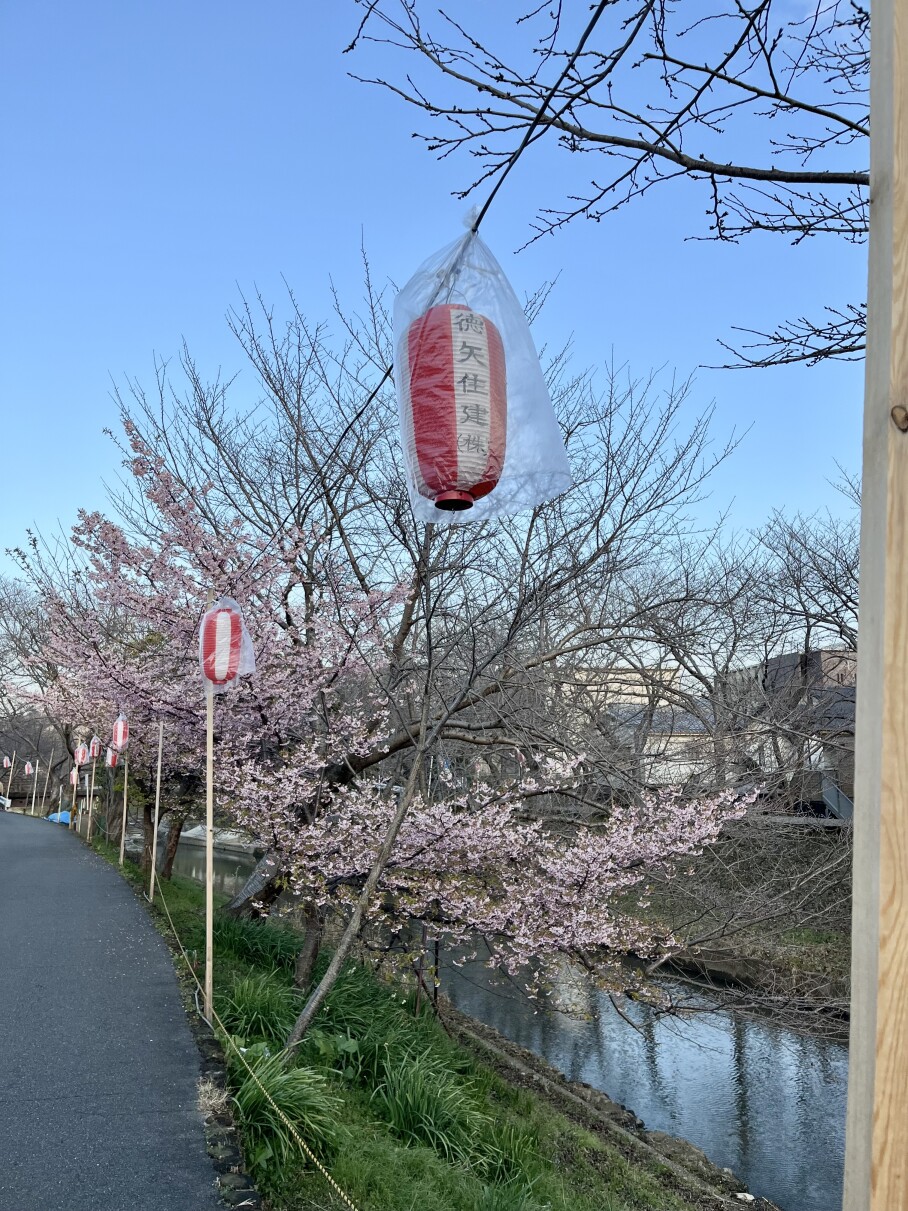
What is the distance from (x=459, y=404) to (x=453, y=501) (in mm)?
321

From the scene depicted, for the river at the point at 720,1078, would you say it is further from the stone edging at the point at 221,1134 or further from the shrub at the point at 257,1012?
the stone edging at the point at 221,1134

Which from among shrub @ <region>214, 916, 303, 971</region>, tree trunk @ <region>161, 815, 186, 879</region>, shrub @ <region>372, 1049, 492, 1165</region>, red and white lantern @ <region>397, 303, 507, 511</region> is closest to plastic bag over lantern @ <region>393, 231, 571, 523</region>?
red and white lantern @ <region>397, 303, 507, 511</region>

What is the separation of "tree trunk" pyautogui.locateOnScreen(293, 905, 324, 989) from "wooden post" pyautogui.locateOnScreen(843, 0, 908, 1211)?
7.06 meters

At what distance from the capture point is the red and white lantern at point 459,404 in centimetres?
283

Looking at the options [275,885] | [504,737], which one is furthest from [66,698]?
[504,737]

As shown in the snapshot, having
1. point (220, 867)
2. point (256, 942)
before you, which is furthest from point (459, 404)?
point (220, 867)

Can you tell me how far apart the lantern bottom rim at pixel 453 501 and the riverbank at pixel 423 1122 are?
300 centimetres

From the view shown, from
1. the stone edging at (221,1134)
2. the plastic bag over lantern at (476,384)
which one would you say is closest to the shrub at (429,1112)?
the stone edging at (221,1134)

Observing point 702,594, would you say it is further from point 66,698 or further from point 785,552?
point 66,698

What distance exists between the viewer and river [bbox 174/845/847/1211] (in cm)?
844

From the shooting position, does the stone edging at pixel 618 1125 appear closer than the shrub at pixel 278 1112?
No

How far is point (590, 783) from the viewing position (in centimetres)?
749

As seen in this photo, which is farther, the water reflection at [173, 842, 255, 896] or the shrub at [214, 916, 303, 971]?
the water reflection at [173, 842, 255, 896]

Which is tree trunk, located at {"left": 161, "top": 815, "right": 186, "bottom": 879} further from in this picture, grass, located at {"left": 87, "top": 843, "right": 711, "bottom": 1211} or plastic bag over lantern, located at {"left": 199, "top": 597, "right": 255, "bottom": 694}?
plastic bag over lantern, located at {"left": 199, "top": 597, "right": 255, "bottom": 694}
